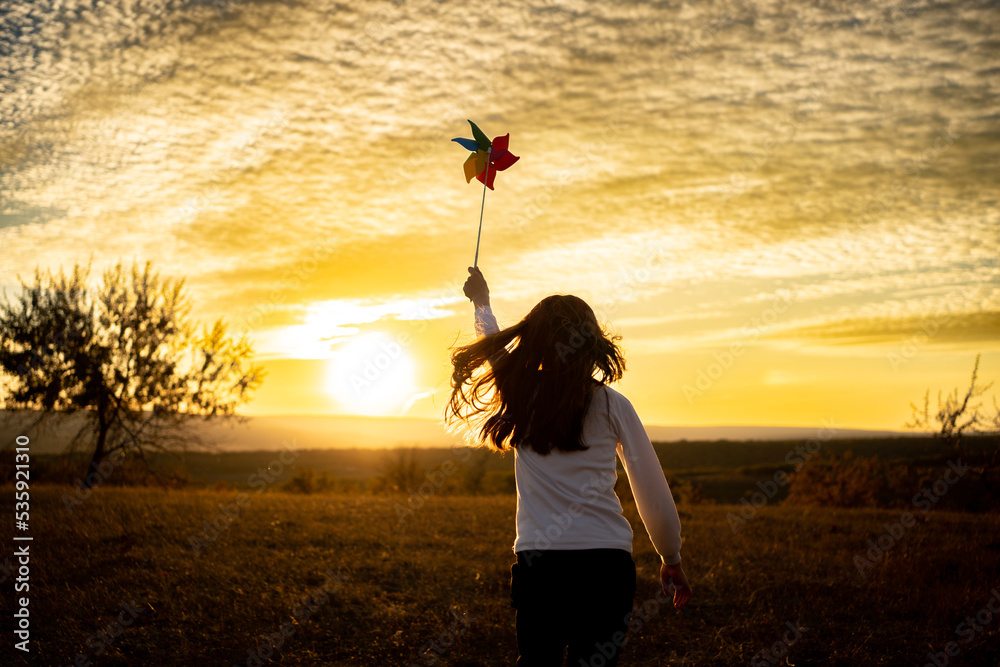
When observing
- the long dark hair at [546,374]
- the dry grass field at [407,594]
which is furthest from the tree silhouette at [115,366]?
the long dark hair at [546,374]

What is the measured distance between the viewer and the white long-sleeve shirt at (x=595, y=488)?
299 cm

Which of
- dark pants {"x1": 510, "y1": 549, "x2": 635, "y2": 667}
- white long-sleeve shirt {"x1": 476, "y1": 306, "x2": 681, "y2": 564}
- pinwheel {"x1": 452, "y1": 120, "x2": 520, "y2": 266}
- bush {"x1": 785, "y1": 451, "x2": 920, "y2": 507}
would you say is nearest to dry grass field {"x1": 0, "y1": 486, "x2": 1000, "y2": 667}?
dark pants {"x1": 510, "y1": 549, "x2": 635, "y2": 667}

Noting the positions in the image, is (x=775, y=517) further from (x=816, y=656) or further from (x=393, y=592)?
(x=393, y=592)

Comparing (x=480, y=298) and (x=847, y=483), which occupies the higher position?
(x=480, y=298)

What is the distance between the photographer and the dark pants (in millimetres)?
2889

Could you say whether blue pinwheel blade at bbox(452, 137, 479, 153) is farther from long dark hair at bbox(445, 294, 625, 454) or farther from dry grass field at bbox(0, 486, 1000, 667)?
dry grass field at bbox(0, 486, 1000, 667)

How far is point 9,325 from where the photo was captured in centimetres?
1978

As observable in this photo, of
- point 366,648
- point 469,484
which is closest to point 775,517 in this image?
point 366,648

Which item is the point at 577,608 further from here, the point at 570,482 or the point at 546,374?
the point at 546,374

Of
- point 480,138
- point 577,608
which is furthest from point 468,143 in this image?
point 577,608

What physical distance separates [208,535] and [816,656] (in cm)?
801

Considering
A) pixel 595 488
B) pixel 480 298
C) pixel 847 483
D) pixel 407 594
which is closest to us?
pixel 595 488

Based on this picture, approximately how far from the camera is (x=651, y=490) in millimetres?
3186

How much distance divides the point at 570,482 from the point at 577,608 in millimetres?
533
